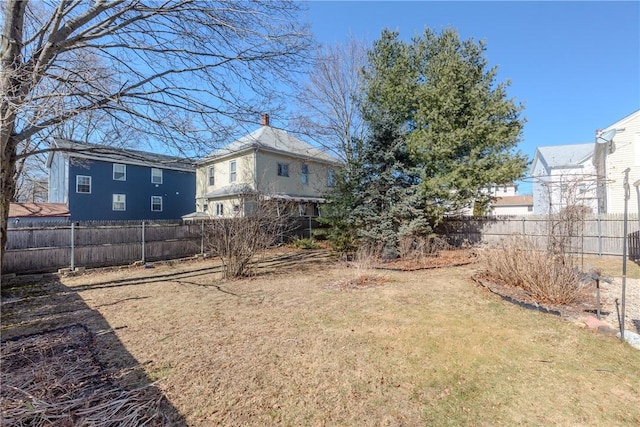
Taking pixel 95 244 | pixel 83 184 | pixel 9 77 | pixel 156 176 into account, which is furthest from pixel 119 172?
pixel 9 77

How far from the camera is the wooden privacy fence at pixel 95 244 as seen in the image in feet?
28.3

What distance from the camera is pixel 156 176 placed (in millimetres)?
23797

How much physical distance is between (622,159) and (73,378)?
780 inches

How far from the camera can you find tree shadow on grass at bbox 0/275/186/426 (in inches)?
97.2

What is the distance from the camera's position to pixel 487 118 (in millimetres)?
12258

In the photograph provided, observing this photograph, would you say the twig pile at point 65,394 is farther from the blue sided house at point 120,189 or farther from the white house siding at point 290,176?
the blue sided house at point 120,189

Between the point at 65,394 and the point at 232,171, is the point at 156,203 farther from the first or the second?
the point at 65,394

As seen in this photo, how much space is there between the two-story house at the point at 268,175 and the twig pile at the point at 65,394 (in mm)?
13674

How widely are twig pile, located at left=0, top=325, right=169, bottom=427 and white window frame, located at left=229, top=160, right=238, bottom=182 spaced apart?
53.1ft

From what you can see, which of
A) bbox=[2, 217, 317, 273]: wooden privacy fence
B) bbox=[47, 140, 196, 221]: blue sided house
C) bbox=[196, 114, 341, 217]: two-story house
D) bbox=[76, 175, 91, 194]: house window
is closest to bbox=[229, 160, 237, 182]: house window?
bbox=[196, 114, 341, 217]: two-story house

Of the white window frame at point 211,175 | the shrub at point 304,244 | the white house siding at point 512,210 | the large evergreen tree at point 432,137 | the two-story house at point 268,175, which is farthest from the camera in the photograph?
the white house siding at point 512,210

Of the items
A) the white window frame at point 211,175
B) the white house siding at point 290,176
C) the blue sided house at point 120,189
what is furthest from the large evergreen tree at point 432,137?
the blue sided house at point 120,189

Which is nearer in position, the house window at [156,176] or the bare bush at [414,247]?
the bare bush at [414,247]

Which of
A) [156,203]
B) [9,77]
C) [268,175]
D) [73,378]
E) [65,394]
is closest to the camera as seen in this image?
[65,394]
